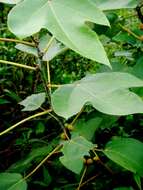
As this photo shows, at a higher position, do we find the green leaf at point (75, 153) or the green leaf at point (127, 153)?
the green leaf at point (75, 153)

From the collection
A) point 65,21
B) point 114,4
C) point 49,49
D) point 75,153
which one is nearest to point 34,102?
point 49,49

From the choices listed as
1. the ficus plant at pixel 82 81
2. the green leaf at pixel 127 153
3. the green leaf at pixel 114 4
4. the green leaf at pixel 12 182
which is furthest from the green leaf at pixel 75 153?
the green leaf at pixel 114 4

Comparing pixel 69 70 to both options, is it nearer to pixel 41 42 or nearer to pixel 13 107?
pixel 13 107

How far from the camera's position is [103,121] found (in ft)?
4.64

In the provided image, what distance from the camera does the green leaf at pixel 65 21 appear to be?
74 cm

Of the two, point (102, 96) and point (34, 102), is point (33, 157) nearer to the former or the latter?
Answer: point (34, 102)

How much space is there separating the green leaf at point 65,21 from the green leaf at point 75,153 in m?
0.45

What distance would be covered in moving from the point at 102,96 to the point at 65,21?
0.87ft

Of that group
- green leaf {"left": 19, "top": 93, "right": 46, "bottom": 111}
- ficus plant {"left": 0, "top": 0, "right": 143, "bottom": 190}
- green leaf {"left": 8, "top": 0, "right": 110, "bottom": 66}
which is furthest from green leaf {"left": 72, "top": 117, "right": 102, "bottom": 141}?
green leaf {"left": 8, "top": 0, "right": 110, "bottom": 66}

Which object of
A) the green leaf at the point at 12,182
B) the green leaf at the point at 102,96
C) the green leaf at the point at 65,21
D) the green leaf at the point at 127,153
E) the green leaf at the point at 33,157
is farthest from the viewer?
the green leaf at the point at 33,157

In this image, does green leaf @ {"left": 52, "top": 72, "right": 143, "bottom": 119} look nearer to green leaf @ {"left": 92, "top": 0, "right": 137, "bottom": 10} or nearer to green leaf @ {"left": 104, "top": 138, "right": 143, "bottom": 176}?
green leaf @ {"left": 92, "top": 0, "right": 137, "bottom": 10}

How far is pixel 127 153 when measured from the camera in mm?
1263

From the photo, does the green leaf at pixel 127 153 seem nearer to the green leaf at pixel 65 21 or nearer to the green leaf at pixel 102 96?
the green leaf at pixel 102 96

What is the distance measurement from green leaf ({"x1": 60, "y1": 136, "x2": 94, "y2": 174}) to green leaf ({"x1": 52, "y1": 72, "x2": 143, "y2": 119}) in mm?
183
